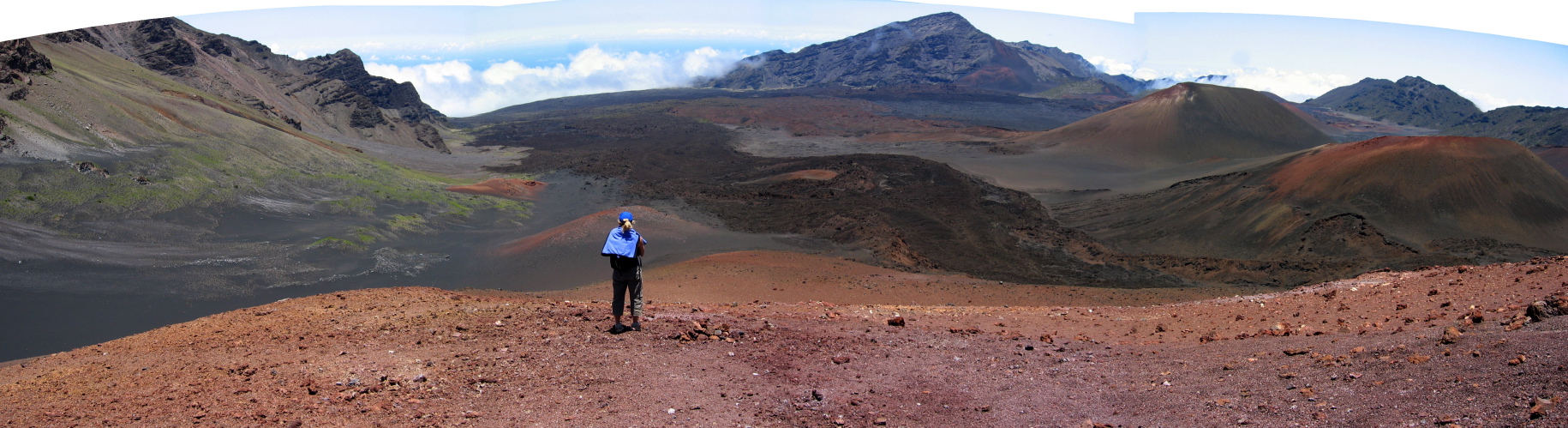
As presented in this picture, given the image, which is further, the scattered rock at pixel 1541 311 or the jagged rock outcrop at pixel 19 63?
the jagged rock outcrop at pixel 19 63

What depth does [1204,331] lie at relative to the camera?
7.87m

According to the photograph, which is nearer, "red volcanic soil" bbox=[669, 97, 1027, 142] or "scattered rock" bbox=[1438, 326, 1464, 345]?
"scattered rock" bbox=[1438, 326, 1464, 345]

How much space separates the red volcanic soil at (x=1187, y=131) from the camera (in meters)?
51.7

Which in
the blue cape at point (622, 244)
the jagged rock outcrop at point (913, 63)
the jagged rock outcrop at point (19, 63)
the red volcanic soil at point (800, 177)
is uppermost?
the jagged rock outcrop at point (913, 63)

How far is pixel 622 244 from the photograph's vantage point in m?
6.66

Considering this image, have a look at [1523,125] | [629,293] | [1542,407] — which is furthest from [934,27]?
[1542,407]

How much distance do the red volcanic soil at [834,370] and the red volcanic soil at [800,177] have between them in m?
34.2

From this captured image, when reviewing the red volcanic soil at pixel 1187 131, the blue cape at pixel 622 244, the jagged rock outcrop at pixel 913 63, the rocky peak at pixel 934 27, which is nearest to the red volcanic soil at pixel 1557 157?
the red volcanic soil at pixel 1187 131

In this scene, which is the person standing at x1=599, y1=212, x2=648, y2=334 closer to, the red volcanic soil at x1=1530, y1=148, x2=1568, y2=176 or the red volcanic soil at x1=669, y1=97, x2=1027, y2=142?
the red volcanic soil at x1=1530, y1=148, x2=1568, y2=176

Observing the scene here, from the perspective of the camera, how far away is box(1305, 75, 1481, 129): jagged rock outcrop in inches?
4330

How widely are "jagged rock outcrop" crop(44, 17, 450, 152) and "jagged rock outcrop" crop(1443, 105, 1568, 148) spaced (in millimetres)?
96498

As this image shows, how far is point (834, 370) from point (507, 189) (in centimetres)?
3648

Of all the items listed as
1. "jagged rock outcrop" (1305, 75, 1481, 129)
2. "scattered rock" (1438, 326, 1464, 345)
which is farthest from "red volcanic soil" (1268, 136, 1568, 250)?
"jagged rock outcrop" (1305, 75, 1481, 129)

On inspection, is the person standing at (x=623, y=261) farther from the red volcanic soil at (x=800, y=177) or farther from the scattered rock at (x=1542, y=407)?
the red volcanic soil at (x=800, y=177)
